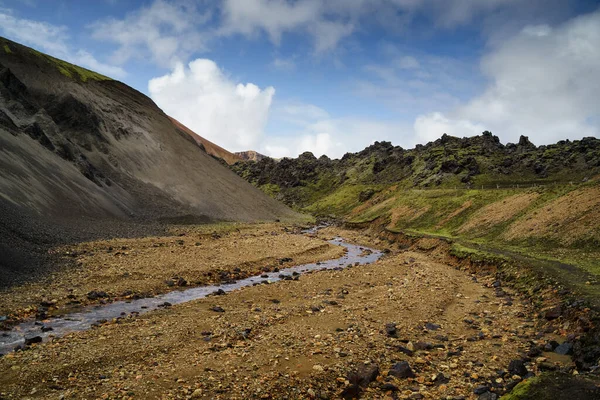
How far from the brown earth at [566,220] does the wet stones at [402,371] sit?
31484 mm

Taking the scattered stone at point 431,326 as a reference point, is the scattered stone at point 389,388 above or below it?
below

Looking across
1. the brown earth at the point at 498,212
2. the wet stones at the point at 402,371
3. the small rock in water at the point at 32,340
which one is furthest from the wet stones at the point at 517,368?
the brown earth at the point at 498,212

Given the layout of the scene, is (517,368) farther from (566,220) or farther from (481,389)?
(566,220)

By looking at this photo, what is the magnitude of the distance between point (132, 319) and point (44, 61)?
121543 mm

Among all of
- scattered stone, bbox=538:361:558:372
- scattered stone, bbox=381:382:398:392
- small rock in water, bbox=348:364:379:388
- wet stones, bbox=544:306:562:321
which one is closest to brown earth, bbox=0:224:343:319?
small rock in water, bbox=348:364:379:388

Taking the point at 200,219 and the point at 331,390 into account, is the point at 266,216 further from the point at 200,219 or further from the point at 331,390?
the point at 331,390

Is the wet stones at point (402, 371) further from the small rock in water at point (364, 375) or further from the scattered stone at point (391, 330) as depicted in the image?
the scattered stone at point (391, 330)

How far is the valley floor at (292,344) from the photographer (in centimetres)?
1467

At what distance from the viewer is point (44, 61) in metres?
110

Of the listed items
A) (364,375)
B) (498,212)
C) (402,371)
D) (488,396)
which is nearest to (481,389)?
(488,396)

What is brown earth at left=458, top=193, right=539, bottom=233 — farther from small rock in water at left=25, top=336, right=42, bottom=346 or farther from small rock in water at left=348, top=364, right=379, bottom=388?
small rock in water at left=25, top=336, right=42, bottom=346

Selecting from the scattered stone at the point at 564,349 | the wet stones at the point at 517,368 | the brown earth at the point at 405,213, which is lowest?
the wet stones at the point at 517,368

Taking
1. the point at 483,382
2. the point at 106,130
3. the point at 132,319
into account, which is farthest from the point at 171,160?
the point at 483,382

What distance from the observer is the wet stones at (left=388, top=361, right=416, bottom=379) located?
1584 cm
